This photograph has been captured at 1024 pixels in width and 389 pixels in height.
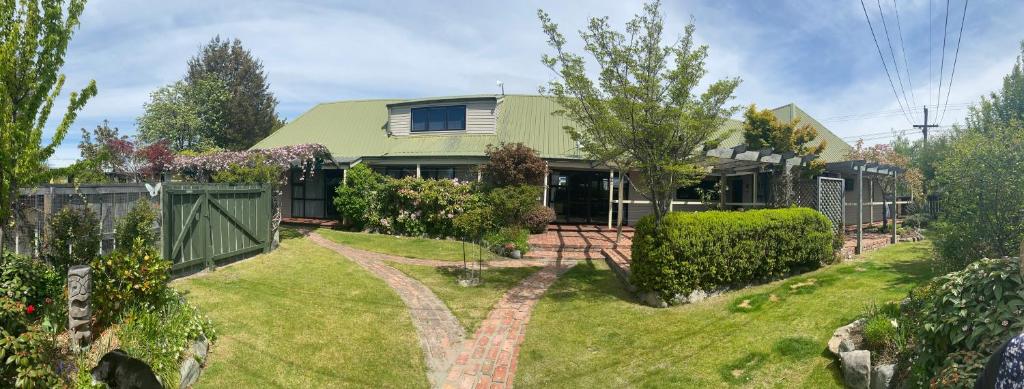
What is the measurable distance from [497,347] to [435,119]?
52.8ft

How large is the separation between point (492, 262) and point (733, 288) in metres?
6.48

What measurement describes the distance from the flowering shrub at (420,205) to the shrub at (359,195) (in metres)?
0.15

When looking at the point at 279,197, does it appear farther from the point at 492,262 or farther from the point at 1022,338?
the point at 1022,338

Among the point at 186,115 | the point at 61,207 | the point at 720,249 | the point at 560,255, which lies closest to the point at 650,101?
the point at 720,249

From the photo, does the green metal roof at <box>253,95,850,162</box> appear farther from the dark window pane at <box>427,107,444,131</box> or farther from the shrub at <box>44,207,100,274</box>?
the shrub at <box>44,207,100,274</box>

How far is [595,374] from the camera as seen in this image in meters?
6.16

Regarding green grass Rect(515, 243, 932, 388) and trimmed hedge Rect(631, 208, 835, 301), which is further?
trimmed hedge Rect(631, 208, 835, 301)

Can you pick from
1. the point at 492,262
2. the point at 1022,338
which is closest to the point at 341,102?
the point at 492,262

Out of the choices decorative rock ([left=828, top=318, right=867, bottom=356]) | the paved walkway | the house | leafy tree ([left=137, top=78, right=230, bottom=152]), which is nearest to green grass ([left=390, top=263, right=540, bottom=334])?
the paved walkway

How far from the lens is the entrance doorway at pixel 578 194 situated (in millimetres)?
21047

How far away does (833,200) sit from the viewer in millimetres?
10781

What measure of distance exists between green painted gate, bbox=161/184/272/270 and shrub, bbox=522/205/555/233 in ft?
26.2

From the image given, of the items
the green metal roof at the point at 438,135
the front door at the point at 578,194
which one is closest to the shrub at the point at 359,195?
the green metal roof at the point at 438,135

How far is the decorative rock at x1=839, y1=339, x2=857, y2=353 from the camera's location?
199 inches
